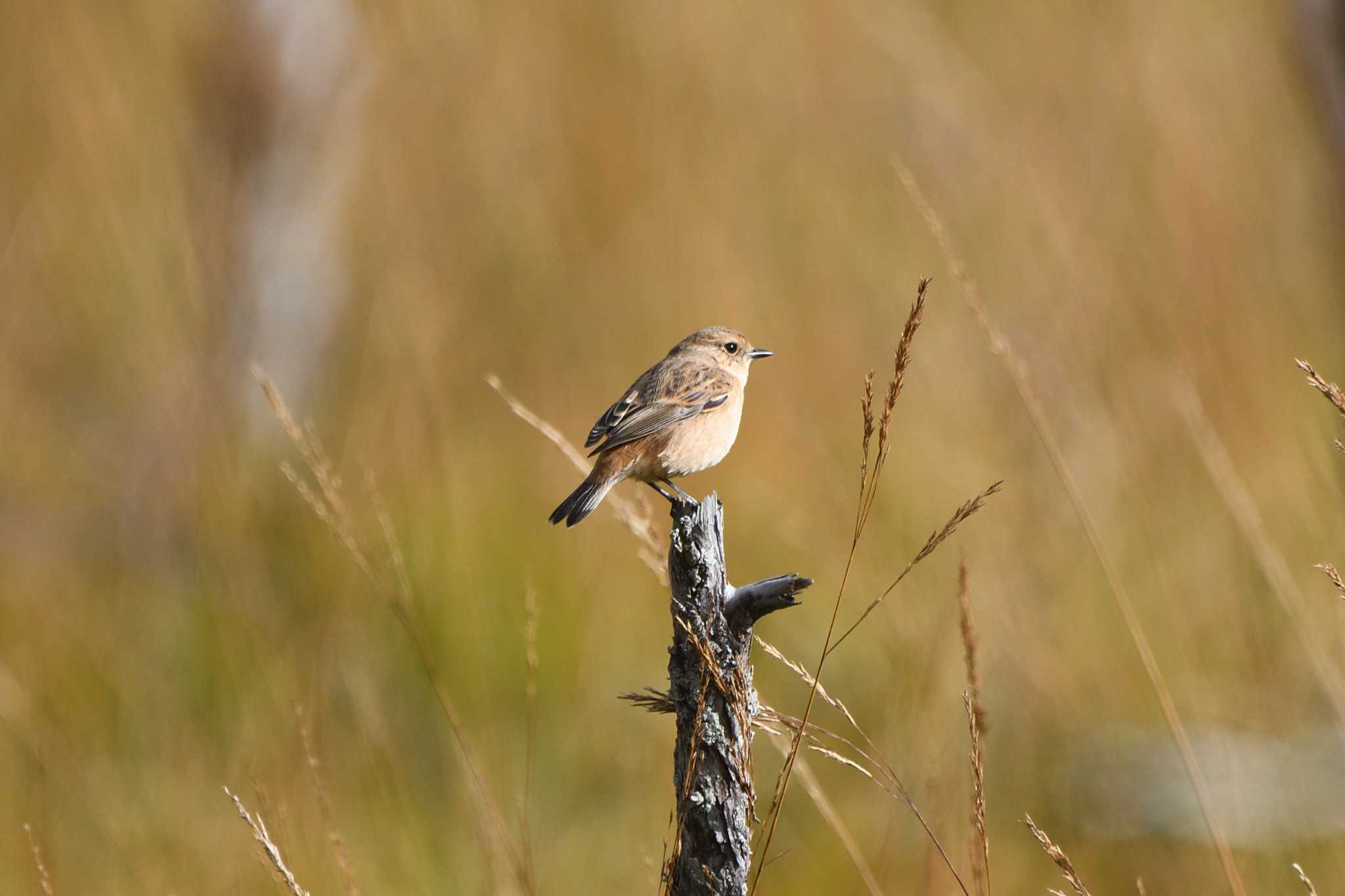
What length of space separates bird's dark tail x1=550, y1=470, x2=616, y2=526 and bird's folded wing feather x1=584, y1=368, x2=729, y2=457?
0.65ft

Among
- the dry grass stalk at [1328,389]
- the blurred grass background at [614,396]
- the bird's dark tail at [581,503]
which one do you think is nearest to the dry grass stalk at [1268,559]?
the blurred grass background at [614,396]

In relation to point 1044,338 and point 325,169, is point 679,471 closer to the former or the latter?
point 1044,338

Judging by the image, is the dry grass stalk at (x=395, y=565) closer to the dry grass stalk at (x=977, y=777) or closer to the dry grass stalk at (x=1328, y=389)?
the dry grass stalk at (x=977, y=777)

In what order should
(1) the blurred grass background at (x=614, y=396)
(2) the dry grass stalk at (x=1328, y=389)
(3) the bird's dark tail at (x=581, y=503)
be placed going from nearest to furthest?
(2) the dry grass stalk at (x=1328, y=389) < (3) the bird's dark tail at (x=581, y=503) < (1) the blurred grass background at (x=614, y=396)

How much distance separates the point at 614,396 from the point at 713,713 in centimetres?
442

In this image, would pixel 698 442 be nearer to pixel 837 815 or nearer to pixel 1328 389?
pixel 837 815

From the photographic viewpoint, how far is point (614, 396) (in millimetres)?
6496

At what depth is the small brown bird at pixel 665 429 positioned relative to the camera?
4059 mm

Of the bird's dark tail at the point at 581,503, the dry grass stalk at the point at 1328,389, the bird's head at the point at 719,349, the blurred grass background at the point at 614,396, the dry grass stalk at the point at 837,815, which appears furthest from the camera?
the bird's head at the point at 719,349

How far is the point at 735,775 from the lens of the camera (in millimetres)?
2125

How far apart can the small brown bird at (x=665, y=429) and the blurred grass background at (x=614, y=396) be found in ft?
2.77

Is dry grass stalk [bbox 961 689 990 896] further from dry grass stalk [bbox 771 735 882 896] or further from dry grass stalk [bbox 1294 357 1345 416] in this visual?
dry grass stalk [bbox 1294 357 1345 416]

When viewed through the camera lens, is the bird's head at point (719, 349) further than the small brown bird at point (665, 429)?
Yes

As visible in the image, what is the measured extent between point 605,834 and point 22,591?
9.09ft
